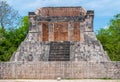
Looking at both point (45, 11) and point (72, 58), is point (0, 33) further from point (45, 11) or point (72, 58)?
point (72, 58)

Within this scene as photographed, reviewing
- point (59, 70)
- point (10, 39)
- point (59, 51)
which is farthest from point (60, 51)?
point (10, 39)

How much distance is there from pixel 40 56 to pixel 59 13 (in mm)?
5534

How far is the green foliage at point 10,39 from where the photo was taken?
3309cm

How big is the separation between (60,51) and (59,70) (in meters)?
4.36

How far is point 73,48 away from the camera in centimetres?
2238

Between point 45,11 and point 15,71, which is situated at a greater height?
point 45,11

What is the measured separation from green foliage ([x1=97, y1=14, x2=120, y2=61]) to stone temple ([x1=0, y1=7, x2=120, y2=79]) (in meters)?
8.22

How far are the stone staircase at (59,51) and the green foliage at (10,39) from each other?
9184 mm

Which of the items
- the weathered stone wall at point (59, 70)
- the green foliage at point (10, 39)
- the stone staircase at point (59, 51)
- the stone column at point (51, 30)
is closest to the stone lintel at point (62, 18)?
the stone column at point (51, 30)

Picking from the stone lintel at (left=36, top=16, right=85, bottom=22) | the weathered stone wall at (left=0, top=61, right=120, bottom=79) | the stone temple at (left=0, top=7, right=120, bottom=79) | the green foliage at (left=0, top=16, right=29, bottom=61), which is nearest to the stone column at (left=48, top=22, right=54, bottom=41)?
the stone temple at (left=0, top=7, right=120, bottom=79)

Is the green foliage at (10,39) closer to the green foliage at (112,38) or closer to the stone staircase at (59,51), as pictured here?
the green foliage at (112,38)

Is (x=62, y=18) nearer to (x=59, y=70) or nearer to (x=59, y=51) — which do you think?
(x=59, y=51)

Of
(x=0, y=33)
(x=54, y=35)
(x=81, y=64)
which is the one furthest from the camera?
(x=0, y=33)

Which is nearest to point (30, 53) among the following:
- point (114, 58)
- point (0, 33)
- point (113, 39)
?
point (114, 58)
